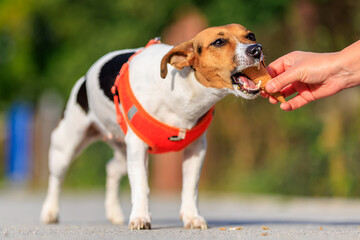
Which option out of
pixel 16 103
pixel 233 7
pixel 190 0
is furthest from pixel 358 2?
pixel 16 103

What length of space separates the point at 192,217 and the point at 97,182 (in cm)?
1172

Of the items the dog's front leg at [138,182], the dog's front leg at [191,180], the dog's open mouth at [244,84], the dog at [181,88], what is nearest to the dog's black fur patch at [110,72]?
the dog at [181,88]

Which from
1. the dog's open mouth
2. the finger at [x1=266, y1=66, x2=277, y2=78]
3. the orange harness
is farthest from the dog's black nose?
the orange harness

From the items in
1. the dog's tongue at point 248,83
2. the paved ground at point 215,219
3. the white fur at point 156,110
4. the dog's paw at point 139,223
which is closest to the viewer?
the paved ground at point 215,219

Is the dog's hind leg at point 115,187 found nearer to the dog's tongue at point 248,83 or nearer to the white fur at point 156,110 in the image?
the white fur at point 156,110

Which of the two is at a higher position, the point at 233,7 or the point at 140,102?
the point at 233,7

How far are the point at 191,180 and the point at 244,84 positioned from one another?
1.08 metres

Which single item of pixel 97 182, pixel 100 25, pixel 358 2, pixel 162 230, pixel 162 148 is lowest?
pixel 162 230

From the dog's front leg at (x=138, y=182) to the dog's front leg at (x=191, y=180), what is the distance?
0.41 m

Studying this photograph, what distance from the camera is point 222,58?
530cm

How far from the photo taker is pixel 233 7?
13727 millimetres

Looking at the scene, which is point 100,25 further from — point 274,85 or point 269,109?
point 274,85

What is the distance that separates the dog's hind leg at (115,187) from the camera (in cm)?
716

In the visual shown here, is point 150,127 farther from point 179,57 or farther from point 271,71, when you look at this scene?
point 271,71
